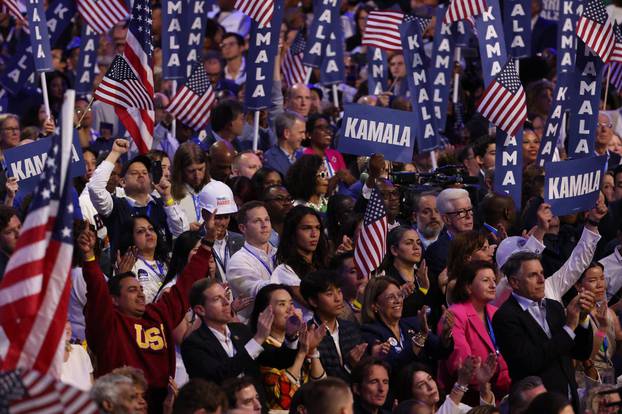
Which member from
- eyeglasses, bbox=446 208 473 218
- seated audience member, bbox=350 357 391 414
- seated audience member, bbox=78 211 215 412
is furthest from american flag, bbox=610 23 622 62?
seated audience member, bbox=350 357 391 414

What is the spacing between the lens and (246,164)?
15008mm

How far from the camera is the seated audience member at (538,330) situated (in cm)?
1137

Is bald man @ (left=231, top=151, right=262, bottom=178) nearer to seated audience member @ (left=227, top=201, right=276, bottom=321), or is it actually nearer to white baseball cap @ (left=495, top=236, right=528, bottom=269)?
seated audience member @ (left=227, top=201, right=276, bottom=321)

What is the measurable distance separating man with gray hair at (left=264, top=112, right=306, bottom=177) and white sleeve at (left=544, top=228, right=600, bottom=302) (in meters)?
3.48

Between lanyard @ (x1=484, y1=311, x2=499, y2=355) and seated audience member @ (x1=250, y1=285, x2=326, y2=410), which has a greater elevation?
seated audience member @ (x1=250, y1=285, x2=326, y2=410)

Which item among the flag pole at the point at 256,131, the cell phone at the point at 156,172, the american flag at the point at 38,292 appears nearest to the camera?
the american flag at the point at 38,292

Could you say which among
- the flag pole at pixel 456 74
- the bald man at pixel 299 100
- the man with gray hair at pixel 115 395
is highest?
the man with gray hair at pixel 115 395

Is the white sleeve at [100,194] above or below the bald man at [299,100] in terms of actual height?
above

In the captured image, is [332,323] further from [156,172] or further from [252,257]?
[156,172]

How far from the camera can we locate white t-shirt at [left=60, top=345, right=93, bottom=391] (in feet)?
33.7

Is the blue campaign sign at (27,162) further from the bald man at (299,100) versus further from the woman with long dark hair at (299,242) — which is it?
the bald man at (299,100)

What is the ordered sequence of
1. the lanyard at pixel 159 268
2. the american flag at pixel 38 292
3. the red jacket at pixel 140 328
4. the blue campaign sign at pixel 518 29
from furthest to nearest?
the blue campaign sign at pixel 518 29 < the lanyard at pixel 159 268 < the red jacket at pixel 140 328 < the american flag at pixel 38 292

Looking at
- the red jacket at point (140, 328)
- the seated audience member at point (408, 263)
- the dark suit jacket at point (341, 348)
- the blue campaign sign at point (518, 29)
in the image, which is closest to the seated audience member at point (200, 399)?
the red jacket at point (140, 328)

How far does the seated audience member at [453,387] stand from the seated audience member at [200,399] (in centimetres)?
210
